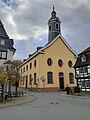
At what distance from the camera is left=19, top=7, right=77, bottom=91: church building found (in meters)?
44.2

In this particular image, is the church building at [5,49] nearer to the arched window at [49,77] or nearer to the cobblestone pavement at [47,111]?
the arched window at [49,77]

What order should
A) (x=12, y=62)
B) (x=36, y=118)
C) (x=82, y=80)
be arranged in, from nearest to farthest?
(x=36, y=118), (x=12, y=62), (x=82, y=80)

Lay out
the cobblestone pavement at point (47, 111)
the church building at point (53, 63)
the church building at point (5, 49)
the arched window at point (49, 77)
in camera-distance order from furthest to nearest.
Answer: the arched window at point (49, 77)
the church building at point (53, 63)
the church building at point (5, 49)
the cobblestone pavement at point (47, 111)

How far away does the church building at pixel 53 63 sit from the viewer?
44219 millimetres

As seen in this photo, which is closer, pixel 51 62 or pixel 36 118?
pixel 36 118

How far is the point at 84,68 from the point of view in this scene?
33219mm

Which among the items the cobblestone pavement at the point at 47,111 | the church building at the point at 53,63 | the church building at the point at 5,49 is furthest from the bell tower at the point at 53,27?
the cobblestone pavement at the point at 47,111

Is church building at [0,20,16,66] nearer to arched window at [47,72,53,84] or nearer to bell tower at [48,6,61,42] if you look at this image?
arched window at [47,72,53,84]

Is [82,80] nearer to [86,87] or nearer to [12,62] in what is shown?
[86,87]

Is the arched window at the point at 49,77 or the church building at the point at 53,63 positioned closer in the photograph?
the church building at the point at 53,63

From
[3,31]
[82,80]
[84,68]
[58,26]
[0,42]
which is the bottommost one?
[82,80]

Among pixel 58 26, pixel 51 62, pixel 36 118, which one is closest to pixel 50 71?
pixel 51 62

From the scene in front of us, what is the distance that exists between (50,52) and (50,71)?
455 cm

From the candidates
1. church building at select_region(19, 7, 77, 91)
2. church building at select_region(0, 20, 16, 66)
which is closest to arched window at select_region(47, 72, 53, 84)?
church building at select_region(19, 7, 77, 91)
